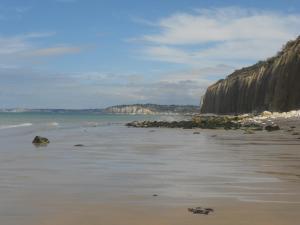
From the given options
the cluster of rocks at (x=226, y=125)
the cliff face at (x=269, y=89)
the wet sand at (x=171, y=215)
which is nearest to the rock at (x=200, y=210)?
the wet sand at (x=171, y=215)

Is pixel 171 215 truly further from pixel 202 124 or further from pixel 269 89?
pixel 269 89

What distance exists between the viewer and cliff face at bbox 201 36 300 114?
63.3m

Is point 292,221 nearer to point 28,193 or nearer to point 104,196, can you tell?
point 104,196

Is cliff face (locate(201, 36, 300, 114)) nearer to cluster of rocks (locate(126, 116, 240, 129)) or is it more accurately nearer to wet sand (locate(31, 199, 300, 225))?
cluster of rocks (locate(126, 116, 240, 129))

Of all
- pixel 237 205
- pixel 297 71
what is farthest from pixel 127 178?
pixel 297 71

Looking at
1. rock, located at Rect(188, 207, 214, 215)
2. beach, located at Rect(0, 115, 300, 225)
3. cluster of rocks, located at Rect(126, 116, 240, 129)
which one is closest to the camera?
beach, located at Rect(0, 115, 300, 225)

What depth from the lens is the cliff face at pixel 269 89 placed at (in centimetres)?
6331

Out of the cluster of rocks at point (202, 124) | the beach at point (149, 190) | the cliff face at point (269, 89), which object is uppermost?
the cliff face at point (269, 89)

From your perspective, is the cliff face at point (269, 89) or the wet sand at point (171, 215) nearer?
A: the wet sand at point (171, 215)

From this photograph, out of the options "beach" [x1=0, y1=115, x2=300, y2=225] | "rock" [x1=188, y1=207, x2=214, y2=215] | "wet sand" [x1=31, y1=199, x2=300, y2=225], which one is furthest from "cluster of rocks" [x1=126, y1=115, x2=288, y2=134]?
"rock" [x1=188, y1=207, x2=214, y2=215]

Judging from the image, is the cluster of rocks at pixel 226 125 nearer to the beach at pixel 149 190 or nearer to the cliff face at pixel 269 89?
the cliff face at pixel 269 89

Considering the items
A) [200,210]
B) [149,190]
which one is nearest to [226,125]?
[149,190]

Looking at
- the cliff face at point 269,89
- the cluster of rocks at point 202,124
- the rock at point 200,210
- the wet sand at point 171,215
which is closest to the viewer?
the wet sand at point 171,215

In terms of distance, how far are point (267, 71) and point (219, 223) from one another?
79.9 metres
